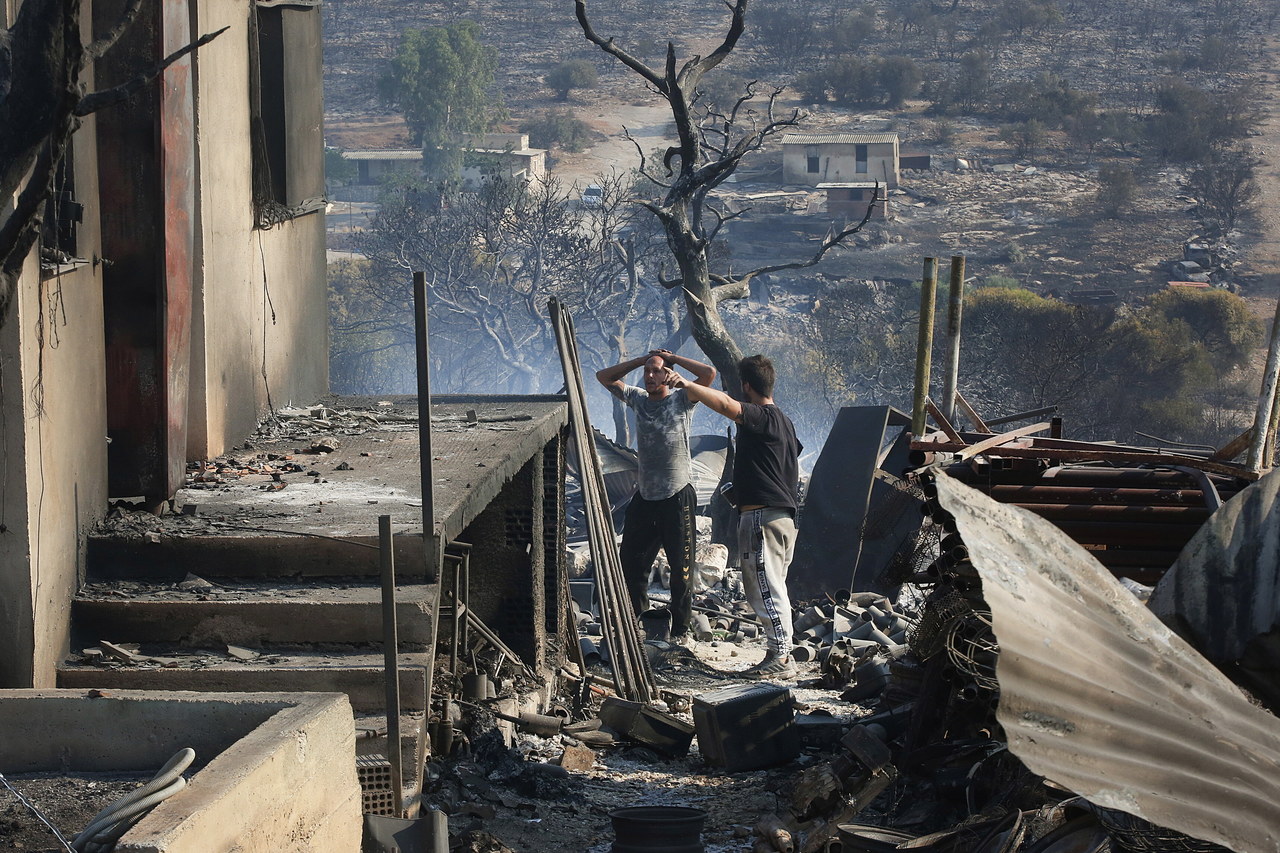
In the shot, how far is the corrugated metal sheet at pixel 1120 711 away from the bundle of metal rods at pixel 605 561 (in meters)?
4.93

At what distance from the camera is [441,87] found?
2217 inches

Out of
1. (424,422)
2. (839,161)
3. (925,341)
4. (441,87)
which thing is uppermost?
(441,87)

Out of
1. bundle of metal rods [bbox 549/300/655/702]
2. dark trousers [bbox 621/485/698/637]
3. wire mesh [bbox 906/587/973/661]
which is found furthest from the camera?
dark trousers [bbox 621/485/698/637]

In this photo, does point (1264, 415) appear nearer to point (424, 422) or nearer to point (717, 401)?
point (717, 401)

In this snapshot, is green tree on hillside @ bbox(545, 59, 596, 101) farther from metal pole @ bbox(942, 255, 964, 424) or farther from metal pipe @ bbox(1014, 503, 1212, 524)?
metal pipe @ bbox(1014, 503, 1212, 524)

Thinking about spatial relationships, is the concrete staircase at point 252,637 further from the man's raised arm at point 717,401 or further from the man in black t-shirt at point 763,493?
the man in black t-shirt at point 763,493

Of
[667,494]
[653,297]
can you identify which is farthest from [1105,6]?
[667,494]

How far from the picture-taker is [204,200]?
7238 mm

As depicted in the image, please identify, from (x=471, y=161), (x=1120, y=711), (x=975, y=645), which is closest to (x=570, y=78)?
(x=471, y=161)

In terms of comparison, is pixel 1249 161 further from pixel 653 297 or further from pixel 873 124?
pixel 653 297

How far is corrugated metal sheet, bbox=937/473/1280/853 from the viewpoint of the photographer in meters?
2.40

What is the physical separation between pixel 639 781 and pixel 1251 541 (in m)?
3.45

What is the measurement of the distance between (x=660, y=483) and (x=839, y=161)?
39773 mm

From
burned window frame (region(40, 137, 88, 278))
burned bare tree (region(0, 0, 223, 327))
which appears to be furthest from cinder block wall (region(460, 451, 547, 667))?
burned bare tree (region(0, 0, 223, 327))
